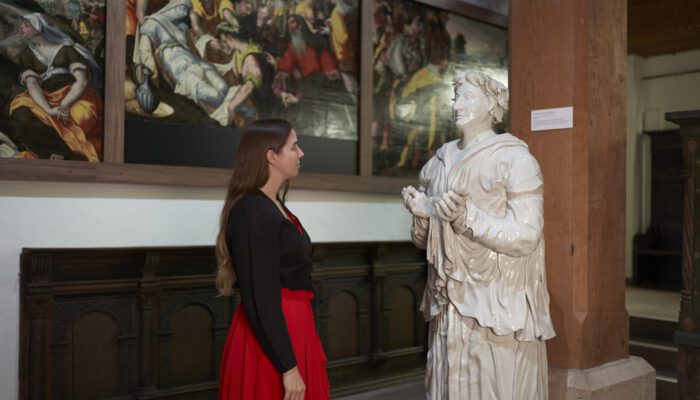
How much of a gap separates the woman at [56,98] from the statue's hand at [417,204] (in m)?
2.93

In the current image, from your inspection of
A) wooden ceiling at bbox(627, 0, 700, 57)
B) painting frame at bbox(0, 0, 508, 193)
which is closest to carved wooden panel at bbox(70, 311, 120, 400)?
painting frame at bbox(0, 0, 508, 193)

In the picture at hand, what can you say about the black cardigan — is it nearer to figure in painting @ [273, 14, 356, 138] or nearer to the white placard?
the white placard

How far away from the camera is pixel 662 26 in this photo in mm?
7867

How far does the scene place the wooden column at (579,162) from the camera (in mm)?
3330

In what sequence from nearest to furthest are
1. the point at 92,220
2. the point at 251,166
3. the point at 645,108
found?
the point at 251,166, the point at 92,220, the point at 645,108

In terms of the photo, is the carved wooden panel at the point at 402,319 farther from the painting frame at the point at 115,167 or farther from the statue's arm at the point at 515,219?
the statue's arm at the point at 515,219

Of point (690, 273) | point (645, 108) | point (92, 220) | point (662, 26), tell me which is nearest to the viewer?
point (690, 273)

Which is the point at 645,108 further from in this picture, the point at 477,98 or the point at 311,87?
the point at 477,98

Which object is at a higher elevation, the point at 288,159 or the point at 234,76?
the point at 234,76

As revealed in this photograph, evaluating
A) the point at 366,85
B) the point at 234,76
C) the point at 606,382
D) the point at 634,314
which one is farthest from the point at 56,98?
the point at 634,314

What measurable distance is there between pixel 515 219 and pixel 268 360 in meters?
1.02

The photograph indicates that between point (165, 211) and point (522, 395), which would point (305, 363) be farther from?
point (165, 211)

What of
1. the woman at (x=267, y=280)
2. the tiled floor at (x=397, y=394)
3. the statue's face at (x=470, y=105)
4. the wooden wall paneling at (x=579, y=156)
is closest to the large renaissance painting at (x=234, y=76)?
the tiled floor at (x=397, y=394)

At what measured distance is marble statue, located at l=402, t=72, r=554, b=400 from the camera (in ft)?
8.21
